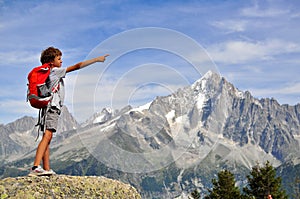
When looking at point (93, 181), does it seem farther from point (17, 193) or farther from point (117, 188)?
point (17, 193)

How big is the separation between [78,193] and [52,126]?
1692mm

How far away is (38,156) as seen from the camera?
31.9 ft

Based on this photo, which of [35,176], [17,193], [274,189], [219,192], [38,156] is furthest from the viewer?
[219,192]

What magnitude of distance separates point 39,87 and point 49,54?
1066mm

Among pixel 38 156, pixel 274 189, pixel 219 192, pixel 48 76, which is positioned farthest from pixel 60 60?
pixel 219 192

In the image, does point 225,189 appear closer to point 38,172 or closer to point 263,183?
point 263,183

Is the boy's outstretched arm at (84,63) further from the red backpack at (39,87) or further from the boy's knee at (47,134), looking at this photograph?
the boy's knee at (47,134)

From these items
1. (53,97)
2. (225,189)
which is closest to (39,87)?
(53,97)

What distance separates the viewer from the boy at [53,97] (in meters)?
9.35

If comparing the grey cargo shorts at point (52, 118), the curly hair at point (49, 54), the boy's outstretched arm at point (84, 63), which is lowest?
the grey cargo shorts at point (52, 118)

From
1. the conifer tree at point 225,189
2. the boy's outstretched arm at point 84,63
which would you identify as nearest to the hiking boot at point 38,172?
the boy's outstretched arm at point 84,63

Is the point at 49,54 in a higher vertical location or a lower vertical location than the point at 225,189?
higher

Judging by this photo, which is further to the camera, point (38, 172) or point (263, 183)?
point (263, 183)

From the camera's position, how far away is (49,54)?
980 cm
